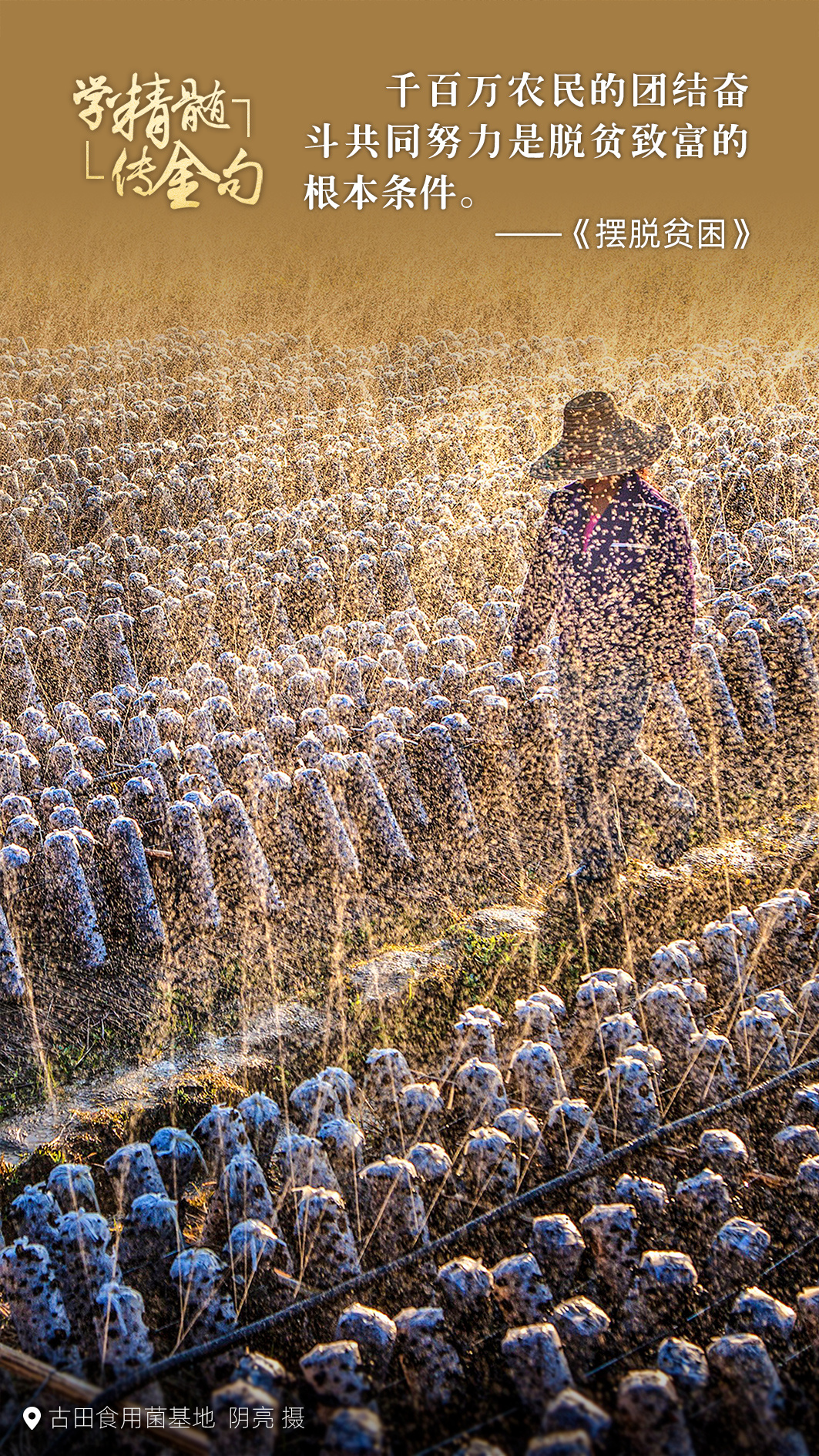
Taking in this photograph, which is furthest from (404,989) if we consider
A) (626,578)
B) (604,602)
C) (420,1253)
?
(626,578)

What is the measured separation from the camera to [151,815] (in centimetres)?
479

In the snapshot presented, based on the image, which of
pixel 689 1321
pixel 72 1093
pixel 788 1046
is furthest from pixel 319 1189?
pixel 788 1046

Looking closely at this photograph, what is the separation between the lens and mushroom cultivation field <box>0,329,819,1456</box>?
2506 millimetres

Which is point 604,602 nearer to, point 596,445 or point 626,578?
point 626,578

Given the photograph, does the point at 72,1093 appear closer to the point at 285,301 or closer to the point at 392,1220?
the point at 392,1220

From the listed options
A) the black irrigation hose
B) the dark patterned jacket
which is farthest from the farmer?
the black irrigation hose

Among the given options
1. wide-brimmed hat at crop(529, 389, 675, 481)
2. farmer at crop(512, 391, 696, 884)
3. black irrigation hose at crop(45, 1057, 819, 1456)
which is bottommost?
Answer: black irrigation hose at crop(45, 1057, 819, 1456)

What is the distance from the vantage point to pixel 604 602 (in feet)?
14.0

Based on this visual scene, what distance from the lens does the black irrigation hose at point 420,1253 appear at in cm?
244

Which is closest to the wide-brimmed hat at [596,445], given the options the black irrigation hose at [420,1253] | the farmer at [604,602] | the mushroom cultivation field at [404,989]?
the farmer at [604,602]

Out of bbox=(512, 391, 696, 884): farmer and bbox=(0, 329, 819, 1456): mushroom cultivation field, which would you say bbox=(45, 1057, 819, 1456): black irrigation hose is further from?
bbox=(512, 391, 696, 884): farmer

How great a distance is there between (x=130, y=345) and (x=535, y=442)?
6.61m

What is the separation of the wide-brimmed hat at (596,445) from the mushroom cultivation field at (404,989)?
3.89 ft

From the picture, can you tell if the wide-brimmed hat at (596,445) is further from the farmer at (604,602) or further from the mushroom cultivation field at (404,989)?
the mushroom cultivation field at (404,989)
